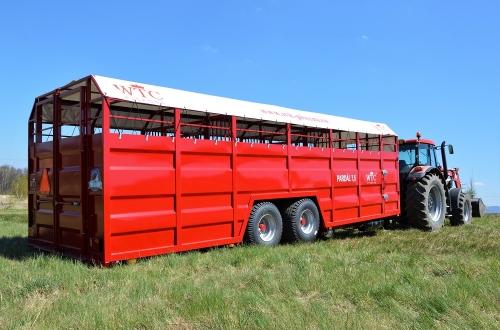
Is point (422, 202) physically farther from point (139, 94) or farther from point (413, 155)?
point (139, 94)

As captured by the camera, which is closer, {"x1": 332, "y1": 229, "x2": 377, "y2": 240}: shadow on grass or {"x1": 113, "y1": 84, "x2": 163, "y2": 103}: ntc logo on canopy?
{"x1": 113, "y1": 84, "x2": 163, "y2": 103}: ntc logo on canopy

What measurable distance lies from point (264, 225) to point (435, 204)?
5848 millimetres

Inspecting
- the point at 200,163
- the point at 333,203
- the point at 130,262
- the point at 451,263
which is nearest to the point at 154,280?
the point at 130,262

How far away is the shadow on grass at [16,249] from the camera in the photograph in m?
6.66

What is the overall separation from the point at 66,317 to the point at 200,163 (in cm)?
331

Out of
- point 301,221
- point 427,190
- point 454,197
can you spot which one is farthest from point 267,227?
point 454,197

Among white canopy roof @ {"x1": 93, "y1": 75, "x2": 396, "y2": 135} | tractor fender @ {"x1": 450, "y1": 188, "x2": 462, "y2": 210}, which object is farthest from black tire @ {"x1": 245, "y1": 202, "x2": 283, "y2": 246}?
tractor fender @ {"x1": 450, "y1": 188, "x2": 462, "y2": 210}

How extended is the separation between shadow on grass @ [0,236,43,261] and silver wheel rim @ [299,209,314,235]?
4.56 meters

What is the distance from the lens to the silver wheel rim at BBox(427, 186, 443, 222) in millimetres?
11234

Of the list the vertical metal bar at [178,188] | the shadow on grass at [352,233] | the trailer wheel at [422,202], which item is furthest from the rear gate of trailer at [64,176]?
the trailer wheel at [422,202]

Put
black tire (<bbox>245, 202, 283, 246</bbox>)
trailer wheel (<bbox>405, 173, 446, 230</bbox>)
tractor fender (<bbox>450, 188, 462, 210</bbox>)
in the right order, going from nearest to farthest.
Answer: black tire (<bbox>245, 202, 283, 246</bbox>)
trailer wheel (<bbox>405, 173, 446, 230</bbox>)
tractor fender (<bbox>450, 188, 462, 210</bbox>)

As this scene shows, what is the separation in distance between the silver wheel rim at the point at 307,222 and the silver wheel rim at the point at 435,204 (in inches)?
173

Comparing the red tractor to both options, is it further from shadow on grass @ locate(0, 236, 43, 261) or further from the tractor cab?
shadow on grass @ locate(0, 236, 43, 261)

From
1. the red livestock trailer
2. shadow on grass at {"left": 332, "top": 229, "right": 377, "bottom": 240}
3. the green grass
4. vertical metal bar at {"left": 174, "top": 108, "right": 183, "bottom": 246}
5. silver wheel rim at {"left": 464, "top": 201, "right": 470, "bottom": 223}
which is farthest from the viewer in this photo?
silver wheel rim at {"left": 464, "top": 201, "right": 470, "bottom": 223}
